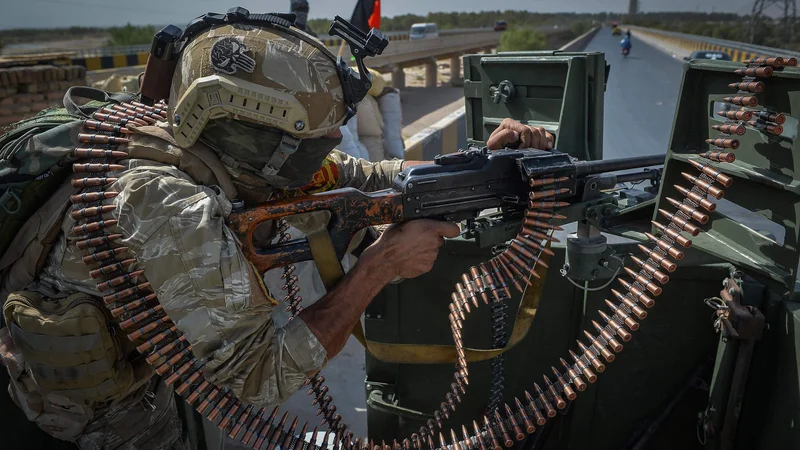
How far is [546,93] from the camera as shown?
3.86 meters

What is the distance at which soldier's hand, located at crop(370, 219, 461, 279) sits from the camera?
2.59 m

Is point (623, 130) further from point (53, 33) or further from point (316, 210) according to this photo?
point (53, 33)

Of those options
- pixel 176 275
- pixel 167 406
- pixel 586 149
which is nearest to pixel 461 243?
pixel 586 149

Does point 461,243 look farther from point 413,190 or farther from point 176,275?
point 176,275

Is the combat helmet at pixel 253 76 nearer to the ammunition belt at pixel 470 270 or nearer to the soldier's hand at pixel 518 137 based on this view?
the ammunition belt at pixel 470 270

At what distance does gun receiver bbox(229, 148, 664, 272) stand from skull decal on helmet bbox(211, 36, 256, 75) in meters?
0.55

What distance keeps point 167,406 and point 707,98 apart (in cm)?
290

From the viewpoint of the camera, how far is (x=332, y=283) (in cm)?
259

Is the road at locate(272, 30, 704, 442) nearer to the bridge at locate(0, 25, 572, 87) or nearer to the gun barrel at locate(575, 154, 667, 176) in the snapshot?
the gun barrel at locate(575, 154, 667, 176)

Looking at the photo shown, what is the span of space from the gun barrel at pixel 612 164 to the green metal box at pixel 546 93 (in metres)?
0.81

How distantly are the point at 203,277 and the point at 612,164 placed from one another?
1.91 m

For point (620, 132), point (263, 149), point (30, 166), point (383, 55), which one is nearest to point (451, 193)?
point (263, 149)

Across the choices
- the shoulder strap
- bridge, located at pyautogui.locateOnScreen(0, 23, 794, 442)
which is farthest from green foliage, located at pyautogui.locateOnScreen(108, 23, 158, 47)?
the shoulder strap

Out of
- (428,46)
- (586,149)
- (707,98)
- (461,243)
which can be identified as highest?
(707,98)
